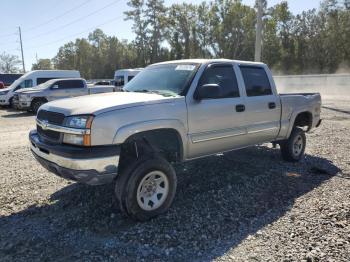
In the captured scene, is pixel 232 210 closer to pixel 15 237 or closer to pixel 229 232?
pixel 229 232

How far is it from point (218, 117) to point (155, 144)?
1.00m

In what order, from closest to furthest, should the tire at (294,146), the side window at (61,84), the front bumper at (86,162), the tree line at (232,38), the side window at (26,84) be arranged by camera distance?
the front bumper at (86,162) < the tire at (294,146) < the side window at (61,84) < the side window at (26,84) < the tree line at (232,38)

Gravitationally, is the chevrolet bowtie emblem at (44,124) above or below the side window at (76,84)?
below

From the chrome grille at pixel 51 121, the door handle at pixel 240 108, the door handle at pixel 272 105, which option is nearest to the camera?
the chrome grille at pixel 51 121

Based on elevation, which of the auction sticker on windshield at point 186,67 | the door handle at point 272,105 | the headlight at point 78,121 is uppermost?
the auction sticker on windshield at point 186,67

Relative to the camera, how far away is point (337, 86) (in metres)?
29.4

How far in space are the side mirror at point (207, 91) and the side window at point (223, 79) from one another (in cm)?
27

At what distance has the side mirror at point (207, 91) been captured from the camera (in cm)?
479

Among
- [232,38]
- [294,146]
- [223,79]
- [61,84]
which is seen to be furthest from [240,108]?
[232,38]

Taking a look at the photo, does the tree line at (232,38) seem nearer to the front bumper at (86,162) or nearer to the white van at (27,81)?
the white van at (27,81)

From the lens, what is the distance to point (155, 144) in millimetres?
4934

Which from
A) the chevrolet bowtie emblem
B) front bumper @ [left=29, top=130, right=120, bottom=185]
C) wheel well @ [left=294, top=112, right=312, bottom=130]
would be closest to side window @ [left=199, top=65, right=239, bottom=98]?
front bumper @ [left=29, top=130, right=120, bottom=185]

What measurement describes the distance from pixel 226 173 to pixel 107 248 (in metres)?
2.93

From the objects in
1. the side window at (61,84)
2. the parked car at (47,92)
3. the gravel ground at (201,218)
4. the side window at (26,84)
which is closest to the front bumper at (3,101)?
the side window at (26,84)
